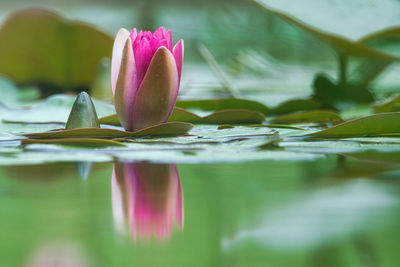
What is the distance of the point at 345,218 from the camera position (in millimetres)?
290

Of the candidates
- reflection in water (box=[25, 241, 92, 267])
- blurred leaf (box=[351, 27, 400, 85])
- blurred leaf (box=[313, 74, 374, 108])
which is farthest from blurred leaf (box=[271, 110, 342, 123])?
reflection in water (box=[25, 241, 92, 267])

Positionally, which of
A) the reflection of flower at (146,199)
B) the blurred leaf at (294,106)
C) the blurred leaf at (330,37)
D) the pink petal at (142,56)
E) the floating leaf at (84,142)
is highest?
the blurred leaf at (330,37)

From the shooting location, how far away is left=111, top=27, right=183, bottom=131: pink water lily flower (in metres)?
0.62

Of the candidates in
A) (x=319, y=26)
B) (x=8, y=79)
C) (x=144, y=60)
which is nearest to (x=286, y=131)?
(x=144, y=60)

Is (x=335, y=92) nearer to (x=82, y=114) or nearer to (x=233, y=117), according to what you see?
(x=233, y=117)

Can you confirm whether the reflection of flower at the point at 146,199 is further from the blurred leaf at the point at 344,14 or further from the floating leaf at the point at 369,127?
the blurred leaf at the point at 344,14

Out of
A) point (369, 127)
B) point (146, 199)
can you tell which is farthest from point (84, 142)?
point (369, 127)

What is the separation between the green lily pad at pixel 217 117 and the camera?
75 cm

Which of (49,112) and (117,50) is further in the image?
(49,112)

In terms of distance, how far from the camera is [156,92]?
0.63 meters

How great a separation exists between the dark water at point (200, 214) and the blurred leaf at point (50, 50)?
90 cm

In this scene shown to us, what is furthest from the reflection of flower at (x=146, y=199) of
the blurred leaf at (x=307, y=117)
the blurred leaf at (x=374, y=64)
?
the blurred leaf at (x=374, y=64)

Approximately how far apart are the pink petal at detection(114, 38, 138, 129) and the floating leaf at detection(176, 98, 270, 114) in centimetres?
28

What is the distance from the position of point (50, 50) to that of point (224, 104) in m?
0.59
